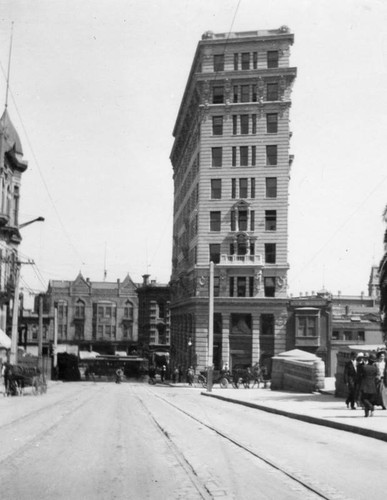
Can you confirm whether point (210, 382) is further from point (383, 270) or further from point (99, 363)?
Answer: point (99, 363)

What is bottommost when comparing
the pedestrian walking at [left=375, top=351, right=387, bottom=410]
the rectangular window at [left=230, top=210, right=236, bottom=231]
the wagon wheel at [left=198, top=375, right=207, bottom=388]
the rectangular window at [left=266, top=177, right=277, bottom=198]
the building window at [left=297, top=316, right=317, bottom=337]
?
the wagon wheel at [left=198, top=375, right=207, bottom=388]

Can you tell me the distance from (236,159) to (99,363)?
88.1 feet

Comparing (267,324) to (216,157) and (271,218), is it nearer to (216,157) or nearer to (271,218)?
(271,218)

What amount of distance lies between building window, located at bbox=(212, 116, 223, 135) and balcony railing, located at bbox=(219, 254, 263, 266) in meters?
10.9

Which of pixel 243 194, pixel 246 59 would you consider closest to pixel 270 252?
pixel 243 194

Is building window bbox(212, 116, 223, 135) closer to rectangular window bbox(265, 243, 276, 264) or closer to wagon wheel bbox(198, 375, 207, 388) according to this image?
rectangular window bbox(265, 243, 276, 264)

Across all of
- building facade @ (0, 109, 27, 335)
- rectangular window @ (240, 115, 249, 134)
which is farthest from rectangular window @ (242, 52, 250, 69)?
building facade @ (0, 109, 27, 335)

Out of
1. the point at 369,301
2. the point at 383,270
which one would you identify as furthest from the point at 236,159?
the point at 369,301

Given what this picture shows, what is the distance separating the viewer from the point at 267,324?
59562 millimetres

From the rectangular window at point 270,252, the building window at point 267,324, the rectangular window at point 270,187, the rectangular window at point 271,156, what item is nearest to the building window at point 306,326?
the building window at point 267,324

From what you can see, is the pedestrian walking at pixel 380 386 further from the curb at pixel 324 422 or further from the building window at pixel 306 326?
the building window at pixel 306 326

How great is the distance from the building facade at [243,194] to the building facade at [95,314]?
45663mm

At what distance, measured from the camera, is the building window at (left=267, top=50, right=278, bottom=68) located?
59625 mm

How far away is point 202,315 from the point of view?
60.1 m
